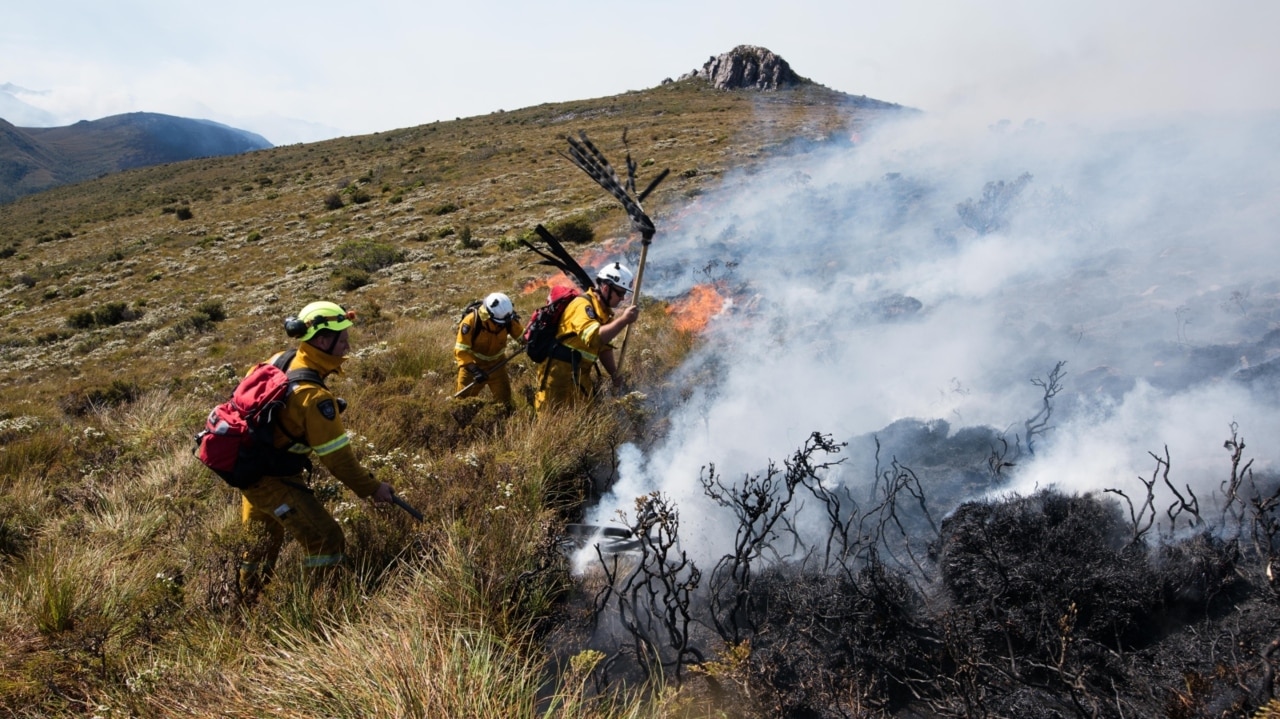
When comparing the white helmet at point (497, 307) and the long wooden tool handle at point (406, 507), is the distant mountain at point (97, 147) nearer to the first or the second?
the white helmet at point (497, 307)

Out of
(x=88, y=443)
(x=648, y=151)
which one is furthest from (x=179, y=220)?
(x=88, y=443)

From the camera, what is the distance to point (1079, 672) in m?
2.47

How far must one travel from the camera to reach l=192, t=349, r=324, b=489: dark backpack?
3.34 m

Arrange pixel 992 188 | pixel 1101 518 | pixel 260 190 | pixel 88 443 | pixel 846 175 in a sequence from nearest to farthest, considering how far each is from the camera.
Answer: pixel 1101 518, pixel 88 443, pixel 992 188, pixel 846 175, pixel 260 190

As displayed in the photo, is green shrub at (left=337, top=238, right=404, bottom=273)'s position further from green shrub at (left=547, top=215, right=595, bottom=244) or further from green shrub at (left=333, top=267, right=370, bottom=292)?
green shrub at (left=547, top=215, right=595, bottom=244)

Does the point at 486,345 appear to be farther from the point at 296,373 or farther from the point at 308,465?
the point at 296,373

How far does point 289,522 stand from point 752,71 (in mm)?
63777

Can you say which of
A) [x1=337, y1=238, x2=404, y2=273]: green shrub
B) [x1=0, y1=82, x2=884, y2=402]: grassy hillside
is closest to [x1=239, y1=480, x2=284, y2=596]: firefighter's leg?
A: [x1=0, y1=82, x2=884, y2=402]: grassy hillside

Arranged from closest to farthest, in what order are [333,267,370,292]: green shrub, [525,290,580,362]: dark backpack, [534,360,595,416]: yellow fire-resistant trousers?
[525,290,580,362]: dark backpack → [534,360,595,416]: yellow fire-resistant trousers → [333,267,370,292]: green shrub

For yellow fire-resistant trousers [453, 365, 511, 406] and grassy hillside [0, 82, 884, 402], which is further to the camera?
grassy hillside [0, 82, 884, 402]

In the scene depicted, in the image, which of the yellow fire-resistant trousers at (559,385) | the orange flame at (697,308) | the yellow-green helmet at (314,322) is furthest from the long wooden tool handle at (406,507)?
the orange flame at (697,308)

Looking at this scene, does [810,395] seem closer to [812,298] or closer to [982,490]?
[982,490]

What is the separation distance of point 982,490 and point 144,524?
6.19m

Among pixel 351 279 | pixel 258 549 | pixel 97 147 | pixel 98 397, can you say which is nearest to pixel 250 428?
pixel 258 549
